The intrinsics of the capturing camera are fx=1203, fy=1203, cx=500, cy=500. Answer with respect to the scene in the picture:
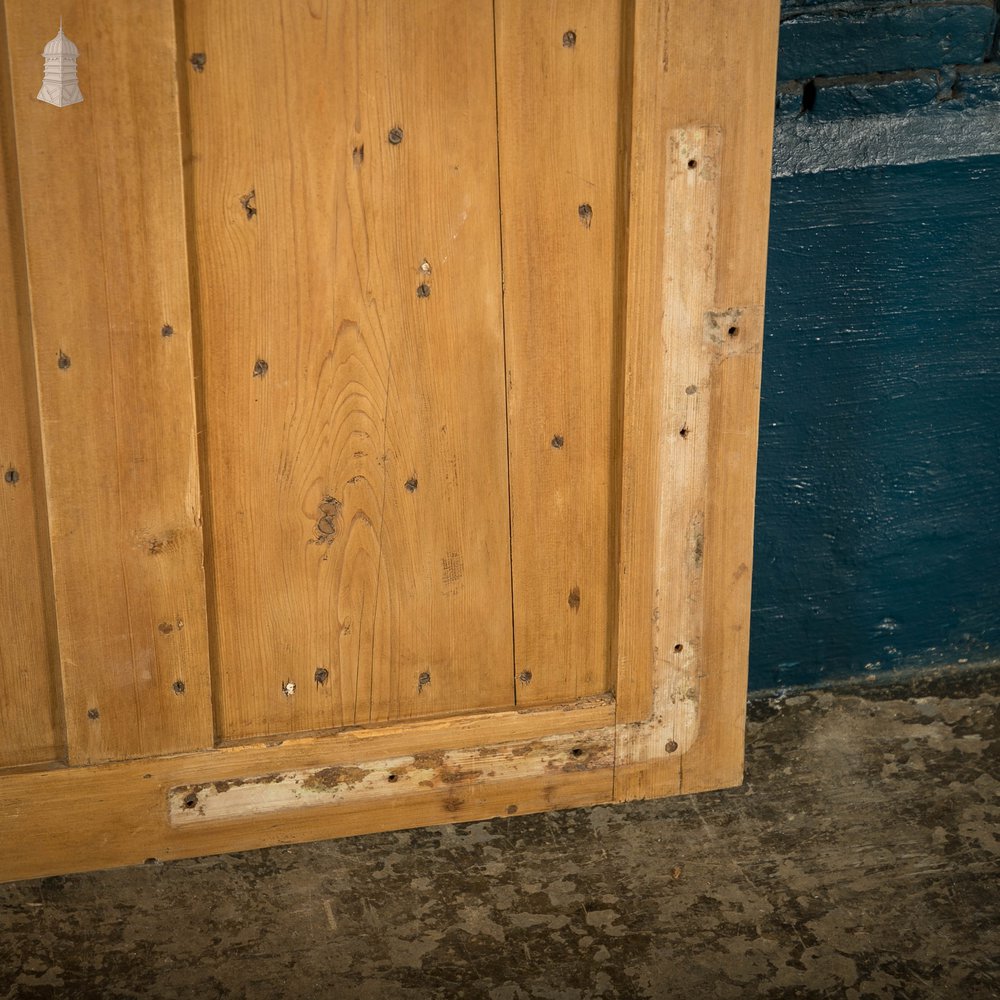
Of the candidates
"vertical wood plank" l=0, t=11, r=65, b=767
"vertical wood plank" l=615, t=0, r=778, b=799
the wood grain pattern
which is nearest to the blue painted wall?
"vertical wood plank" l=615, t=0, r=778, b=799

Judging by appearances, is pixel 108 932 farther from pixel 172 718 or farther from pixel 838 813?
pixel 838 813

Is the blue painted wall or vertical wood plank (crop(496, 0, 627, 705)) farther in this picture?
the blue painted wall

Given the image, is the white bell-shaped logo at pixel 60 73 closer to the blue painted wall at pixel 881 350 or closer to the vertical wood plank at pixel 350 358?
→ the vertical wood plank at pixel 350 358

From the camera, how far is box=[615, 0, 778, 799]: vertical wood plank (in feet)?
6.23

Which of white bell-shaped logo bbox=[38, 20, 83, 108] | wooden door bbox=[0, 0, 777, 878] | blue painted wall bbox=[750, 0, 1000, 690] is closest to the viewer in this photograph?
white bell-shaped logo bbox=[38, 20, 83, 108]

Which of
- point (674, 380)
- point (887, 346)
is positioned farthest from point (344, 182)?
point (887, 346)

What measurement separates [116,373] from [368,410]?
391 millimetres

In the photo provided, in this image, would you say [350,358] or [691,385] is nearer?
[350,358]

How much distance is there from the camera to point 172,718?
202 cm

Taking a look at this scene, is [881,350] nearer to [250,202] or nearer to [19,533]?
[250,202]

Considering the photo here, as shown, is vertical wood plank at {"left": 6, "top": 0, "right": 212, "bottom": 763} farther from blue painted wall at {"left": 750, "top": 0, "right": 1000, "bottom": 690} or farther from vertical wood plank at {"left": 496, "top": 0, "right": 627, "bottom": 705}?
blue painted wall at {"left": 750, "top": 0, "right": 1000, "bottom": 690}

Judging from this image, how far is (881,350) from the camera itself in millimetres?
2424

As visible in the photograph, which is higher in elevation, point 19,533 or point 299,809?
point 19,533

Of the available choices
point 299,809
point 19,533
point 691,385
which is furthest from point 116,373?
point 691,385
